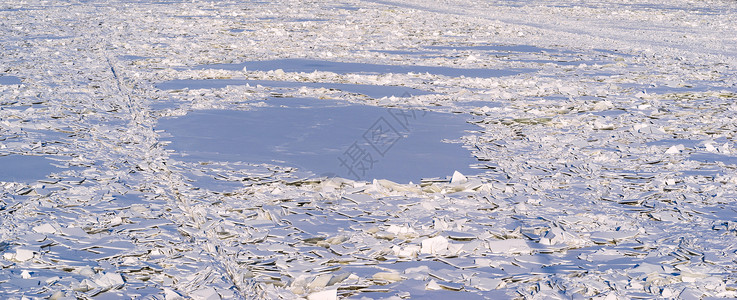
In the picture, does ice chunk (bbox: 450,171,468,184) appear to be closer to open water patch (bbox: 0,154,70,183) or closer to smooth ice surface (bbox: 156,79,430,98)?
open water patch (bbox: 0,154,70,183)

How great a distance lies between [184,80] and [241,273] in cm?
477

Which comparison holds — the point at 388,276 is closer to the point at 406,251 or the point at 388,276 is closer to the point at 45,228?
the point at 406,251

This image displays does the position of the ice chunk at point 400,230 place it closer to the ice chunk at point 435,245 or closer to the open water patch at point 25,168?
the ice chunk at point 435,245

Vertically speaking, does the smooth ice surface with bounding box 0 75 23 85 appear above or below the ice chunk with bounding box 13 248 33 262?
below

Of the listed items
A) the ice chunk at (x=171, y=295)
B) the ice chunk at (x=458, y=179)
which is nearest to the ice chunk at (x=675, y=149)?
the ice chunk at (x=458, y=179)

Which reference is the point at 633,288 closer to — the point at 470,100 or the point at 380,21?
the point at 470,100

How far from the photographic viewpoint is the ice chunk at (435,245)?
329cm

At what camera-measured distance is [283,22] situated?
13.6m

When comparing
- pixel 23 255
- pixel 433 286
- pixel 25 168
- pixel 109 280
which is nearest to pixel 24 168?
pixel 25 168

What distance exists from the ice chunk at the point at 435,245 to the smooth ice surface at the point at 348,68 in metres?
4.86

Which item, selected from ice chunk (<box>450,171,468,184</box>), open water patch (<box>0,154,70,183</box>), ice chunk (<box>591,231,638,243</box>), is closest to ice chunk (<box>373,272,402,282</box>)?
ice chunk (<box>591,231,638,243</box>)

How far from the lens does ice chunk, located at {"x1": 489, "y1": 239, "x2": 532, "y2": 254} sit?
330cm

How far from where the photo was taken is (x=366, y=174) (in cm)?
446

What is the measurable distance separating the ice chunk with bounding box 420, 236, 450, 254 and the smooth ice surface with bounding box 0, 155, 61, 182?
7.88 feet
